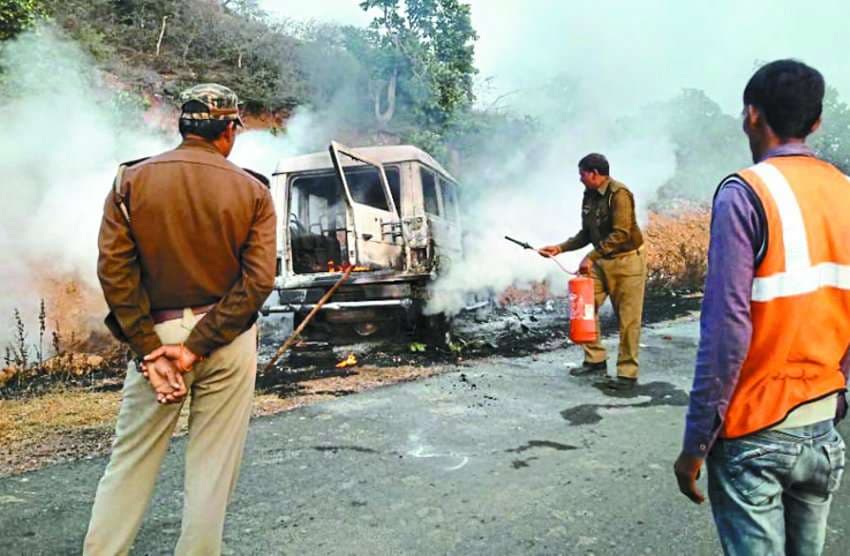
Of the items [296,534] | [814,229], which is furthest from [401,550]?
[814,229]

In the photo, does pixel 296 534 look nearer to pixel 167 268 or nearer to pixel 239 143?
pixel 167 268

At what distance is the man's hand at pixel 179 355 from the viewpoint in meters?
2.01

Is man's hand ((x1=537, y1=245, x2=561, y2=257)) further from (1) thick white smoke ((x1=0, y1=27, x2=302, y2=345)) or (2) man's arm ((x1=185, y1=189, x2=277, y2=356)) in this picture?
(1) thick white smoke ((x1=0, y1=27, x2=302, y2=345))

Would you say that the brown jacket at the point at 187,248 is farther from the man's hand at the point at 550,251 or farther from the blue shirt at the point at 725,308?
the man's hand at the point at 550,251

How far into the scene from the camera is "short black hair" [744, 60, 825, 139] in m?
1.50

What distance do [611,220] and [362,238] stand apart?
2.57m

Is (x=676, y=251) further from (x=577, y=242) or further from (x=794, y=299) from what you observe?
(x=794, y=299)

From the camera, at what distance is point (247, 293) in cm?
208

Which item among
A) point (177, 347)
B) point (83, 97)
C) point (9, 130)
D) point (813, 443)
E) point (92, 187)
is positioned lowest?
point (813, 443)

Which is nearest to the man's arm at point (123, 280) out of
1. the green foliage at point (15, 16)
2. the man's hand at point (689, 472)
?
the man's hand at point (689, 472)

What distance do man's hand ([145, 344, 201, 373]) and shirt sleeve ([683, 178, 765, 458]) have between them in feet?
4.85

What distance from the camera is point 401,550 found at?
8.34 feet

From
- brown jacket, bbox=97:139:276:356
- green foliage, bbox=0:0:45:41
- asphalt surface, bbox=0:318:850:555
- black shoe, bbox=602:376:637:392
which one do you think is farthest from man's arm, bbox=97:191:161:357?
green foliage, bbox=0:0:45:41

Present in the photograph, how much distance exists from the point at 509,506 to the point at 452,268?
17.5 feet
